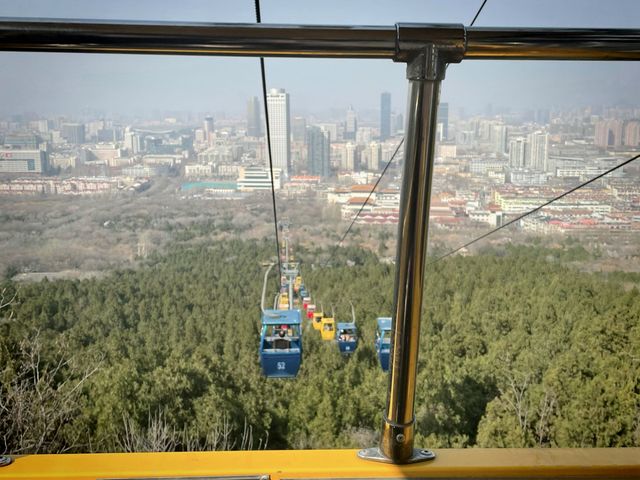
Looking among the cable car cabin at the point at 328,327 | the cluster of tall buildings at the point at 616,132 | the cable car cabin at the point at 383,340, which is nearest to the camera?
the cluster of tall buildings at the point at 616,132

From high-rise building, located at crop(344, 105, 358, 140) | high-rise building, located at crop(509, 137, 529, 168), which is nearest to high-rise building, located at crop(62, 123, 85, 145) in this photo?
high-rise building, located at crop(344, 105, 358, 140)

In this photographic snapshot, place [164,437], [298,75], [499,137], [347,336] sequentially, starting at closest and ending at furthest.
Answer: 1. [164,437]
2. [499,137]
3. [298,75]
4. [347,336]

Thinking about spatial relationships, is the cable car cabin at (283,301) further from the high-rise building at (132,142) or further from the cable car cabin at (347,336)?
the high-rise building at (132,142)

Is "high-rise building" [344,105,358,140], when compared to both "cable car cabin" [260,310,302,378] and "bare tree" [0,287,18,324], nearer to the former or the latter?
"cable car cabin" [260,310,302,378]

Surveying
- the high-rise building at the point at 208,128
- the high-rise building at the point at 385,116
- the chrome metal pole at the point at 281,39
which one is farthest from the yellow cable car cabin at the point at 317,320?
the chrome metal pole at the point at 281,39

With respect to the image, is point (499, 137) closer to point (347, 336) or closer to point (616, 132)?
point (616, 132)

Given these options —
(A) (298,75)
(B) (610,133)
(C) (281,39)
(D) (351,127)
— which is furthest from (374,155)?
(C) (281,39)

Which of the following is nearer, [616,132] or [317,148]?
[616,132]
